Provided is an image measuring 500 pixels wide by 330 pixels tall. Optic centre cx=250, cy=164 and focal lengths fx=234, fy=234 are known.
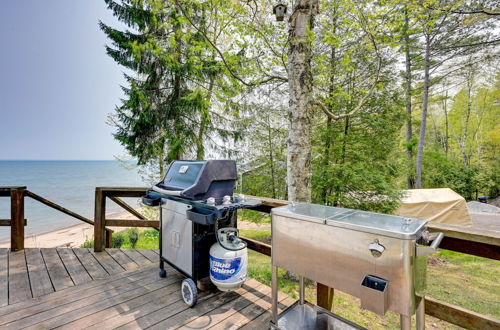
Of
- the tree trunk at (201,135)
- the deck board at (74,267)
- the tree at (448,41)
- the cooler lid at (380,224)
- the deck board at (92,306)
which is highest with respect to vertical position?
the tree at (448,41)

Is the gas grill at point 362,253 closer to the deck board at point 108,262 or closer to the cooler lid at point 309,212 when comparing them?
the cooler lid at point 309,212

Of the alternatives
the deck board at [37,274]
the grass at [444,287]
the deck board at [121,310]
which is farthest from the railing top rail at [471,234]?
the deck board at [37,274]

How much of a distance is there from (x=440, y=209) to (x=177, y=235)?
9696 mm

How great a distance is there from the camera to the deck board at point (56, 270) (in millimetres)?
2342

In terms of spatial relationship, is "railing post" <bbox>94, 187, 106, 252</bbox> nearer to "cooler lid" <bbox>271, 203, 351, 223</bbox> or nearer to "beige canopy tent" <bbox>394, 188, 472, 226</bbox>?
"cooler lid" <bbox>271, 203, 351, 223</bbox>

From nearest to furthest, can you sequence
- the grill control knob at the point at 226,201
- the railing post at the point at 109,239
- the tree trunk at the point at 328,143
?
the grill control knob at the point at 226,201 < the railing post at the point at 109,239 < the tree trunk at the point at 328,143

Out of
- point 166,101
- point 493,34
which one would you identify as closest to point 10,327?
point 166,101

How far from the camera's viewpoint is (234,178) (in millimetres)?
2229

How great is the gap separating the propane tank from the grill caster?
0.17 m

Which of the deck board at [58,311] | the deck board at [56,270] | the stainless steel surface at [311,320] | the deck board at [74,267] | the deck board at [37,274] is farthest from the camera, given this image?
the deck board at [74,267]

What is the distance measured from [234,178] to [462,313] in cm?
177

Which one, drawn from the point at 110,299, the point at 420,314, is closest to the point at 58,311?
the point at 110,299

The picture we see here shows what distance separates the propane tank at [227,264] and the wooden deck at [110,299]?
0.24 m

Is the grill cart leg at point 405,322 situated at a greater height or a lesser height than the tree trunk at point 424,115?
lesser
